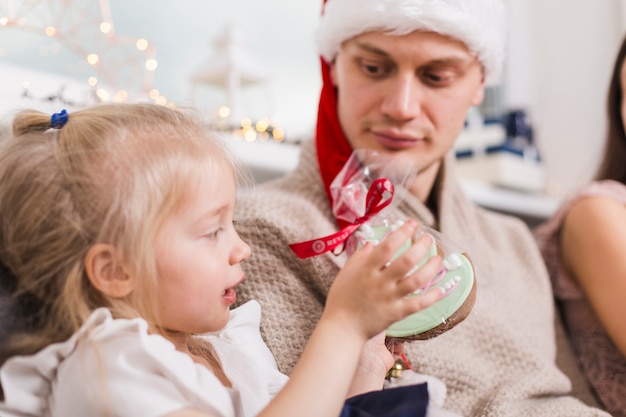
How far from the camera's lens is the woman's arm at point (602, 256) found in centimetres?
101

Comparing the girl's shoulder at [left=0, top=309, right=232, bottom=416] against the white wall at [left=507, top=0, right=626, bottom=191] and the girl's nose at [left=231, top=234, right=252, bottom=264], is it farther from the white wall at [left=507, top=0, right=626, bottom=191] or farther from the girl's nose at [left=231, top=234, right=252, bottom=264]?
the white wall at [left=507, top=0, right=626, bottom=191]

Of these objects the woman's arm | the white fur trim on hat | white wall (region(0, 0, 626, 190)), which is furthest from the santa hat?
white wall (region(0, 0, 626, 190))

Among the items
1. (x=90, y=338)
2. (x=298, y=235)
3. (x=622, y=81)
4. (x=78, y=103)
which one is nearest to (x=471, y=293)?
(x=298, y=235)

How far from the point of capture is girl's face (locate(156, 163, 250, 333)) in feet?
1.79

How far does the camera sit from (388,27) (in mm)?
927

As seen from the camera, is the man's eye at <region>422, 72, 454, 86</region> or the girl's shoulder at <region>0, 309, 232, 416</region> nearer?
the girl's shoulder at <region>0, 309, 232, 416</region>

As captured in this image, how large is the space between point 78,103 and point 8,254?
44 cm

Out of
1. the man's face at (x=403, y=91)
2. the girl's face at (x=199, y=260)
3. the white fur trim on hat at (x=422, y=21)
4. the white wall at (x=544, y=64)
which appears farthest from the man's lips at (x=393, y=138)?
the white wall at (x=544, y=64)

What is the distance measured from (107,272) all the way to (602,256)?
81 centimetres

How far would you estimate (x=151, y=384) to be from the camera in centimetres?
48

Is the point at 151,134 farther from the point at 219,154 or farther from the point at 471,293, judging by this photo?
the point at 471,293

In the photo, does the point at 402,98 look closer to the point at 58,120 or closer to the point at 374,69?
the point at 374,69

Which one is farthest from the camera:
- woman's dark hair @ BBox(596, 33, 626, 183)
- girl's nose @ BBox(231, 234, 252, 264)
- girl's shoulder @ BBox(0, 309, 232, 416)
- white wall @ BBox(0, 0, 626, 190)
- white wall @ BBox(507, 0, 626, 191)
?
white wall @ BBox(507, 0, 626, 191)

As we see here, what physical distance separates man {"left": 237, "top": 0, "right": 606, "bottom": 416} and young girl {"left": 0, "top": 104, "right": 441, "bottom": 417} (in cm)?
18
